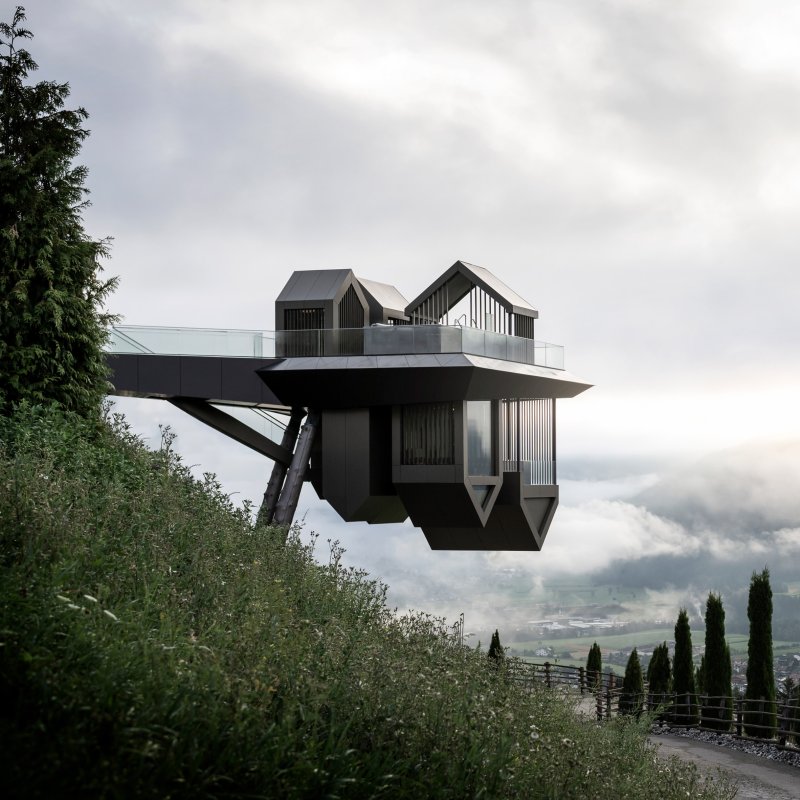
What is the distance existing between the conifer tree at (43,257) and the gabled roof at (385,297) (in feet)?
30.3

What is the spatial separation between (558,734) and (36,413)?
27.3ft

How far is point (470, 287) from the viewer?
21.8 m

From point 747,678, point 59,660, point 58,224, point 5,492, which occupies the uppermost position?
point 58,224

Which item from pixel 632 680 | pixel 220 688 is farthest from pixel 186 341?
pixel 220 688

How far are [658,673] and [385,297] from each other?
12.5 meters

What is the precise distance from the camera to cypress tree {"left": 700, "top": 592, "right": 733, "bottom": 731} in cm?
2267

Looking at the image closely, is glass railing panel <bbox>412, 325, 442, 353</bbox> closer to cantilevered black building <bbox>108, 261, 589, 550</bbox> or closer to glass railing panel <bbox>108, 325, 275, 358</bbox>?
cantilevered black building <bbox>108, 261, 589, 550</bbox>

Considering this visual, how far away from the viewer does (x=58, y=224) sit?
46.3ft

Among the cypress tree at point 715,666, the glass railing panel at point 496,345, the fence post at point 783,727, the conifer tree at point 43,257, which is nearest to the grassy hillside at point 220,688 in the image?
the conifer tree at point 43,257

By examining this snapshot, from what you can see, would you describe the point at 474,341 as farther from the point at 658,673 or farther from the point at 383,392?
the point at 658,673

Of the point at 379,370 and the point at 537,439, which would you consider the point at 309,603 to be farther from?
the point at 537,439

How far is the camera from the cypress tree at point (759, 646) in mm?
21219

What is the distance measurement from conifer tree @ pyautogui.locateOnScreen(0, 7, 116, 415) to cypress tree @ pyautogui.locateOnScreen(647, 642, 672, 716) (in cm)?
1753

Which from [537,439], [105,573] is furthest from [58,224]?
[537,439]
